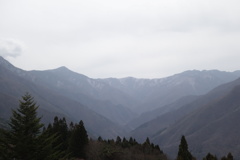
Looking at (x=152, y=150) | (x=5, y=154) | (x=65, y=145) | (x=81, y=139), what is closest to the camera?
(x=5, y=154)

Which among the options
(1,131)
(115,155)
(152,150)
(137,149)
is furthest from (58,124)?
(1,131)

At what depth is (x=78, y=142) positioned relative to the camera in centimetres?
6494

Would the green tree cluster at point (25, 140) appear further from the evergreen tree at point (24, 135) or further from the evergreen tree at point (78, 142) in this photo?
the evergreen tree at point (78, 142)

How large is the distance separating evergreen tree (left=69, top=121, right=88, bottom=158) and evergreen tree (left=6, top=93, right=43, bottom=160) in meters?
49.4

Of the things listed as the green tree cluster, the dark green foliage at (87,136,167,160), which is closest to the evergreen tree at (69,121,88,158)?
the dark green foliage at (87,136,167,160)

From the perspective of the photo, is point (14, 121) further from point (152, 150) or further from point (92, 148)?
point (152, 150)

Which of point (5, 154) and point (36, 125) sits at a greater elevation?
point (36, 125)

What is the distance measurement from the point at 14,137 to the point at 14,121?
783mm

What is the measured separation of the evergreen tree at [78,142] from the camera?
2527 inches

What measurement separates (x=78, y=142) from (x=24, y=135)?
1998 inches

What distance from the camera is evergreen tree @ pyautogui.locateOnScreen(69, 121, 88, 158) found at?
6419cm

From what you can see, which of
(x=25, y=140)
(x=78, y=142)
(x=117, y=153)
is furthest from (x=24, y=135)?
(x=117, y=153)

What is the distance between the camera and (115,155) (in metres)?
72.9

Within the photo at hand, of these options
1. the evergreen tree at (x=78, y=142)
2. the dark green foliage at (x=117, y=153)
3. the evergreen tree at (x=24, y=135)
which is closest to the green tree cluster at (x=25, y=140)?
the evergreen tree at (x=24, y=135)
